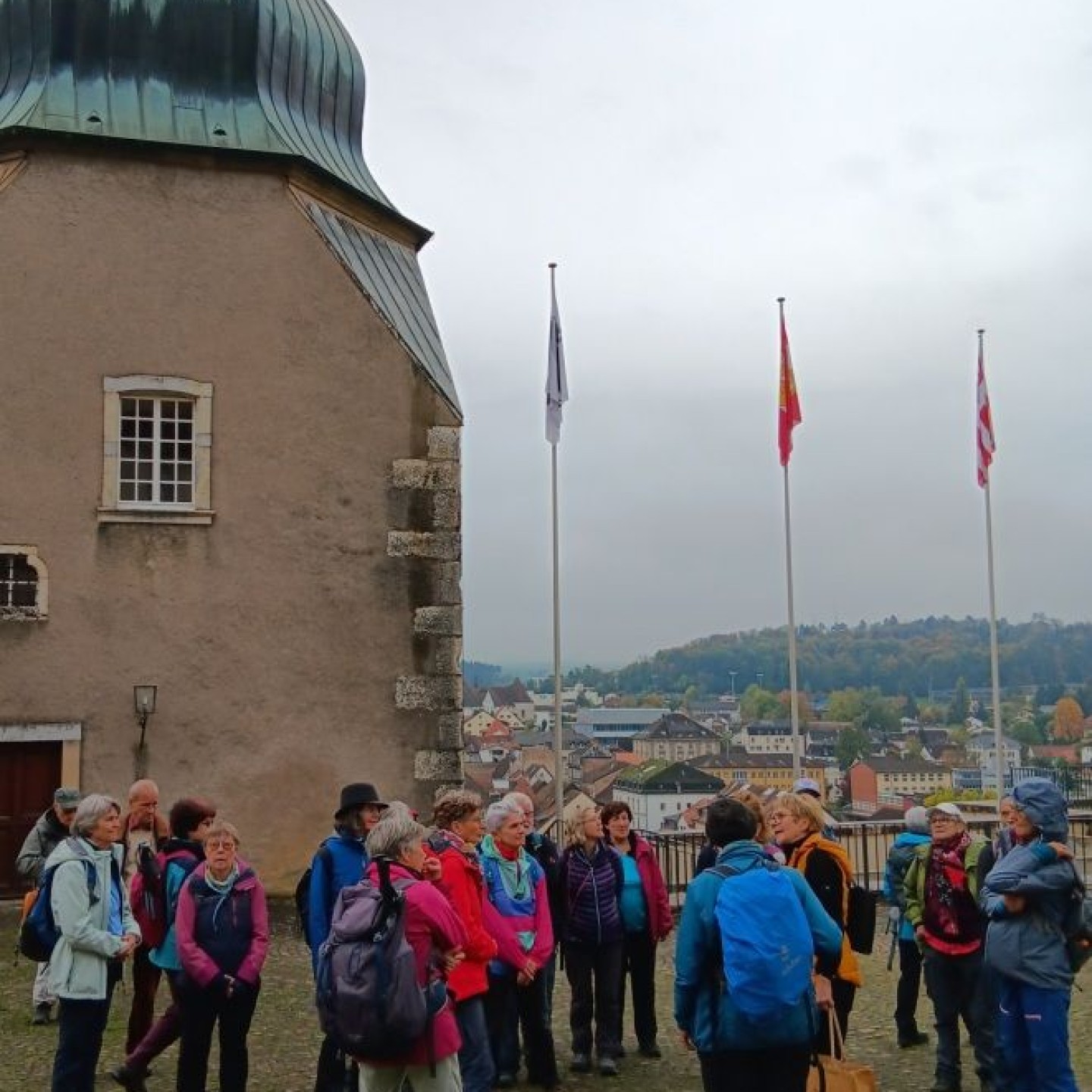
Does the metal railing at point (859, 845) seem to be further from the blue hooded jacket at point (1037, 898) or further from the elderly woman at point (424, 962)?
the elderly woman at point (424, 962)

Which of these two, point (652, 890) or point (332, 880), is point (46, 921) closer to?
point (332, 880)

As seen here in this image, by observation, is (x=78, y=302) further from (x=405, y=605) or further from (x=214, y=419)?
(x=405, y=605)

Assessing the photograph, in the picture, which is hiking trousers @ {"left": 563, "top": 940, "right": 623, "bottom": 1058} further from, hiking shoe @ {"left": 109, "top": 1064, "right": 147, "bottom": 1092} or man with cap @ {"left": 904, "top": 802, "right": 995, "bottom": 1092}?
hiking shoe @ {"left": 109, "top": 1064, "right": 147, "bottom": 1092}

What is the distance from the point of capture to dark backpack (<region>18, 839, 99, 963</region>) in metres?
6.25

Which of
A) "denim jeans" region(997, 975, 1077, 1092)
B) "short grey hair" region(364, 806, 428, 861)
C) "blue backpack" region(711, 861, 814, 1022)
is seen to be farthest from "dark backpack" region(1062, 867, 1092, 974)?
"short grey hair" region(364, 806, 428, 861)

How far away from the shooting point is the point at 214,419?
13.2 metres

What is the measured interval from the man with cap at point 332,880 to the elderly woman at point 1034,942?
123 inches

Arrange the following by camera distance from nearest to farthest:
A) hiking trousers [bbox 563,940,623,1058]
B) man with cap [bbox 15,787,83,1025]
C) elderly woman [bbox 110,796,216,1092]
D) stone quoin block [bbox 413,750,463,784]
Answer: elderly woman [bbox 110,796,216,1092] → hiking trousers [bbox 563,940,623,1058] → man with cap [bbox 15,787,83,1025] → stone quoin block [bbox 413,750,463,784]

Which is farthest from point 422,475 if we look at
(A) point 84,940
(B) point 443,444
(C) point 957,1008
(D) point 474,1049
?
(D) point 474,1049

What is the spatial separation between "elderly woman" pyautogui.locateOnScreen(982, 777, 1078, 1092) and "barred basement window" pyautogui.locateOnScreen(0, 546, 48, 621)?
935 centimetres

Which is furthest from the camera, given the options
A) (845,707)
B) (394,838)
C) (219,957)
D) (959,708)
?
(959,708)

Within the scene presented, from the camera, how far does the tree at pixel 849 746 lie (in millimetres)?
67438

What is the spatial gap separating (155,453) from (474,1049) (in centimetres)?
870

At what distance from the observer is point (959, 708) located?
102 m
